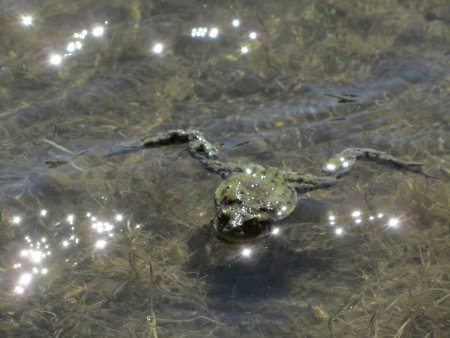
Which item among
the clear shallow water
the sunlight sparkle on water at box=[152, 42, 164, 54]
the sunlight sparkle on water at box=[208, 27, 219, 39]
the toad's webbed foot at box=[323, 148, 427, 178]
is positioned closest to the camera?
the clear shallow water

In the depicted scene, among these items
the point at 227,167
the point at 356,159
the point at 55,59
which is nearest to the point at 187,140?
the point at 227,167

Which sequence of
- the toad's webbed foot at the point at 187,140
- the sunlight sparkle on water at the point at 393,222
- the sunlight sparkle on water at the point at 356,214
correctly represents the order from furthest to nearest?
1. the toad's webbed foot at the point at 187,140
2. the sunlight sparkle on water at the point at 356,214
3. the sunlight sparkle on water at the point at 393,222

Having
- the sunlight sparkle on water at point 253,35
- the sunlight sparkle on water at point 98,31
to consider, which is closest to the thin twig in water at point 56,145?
the sunlight sparkle on water at point 98,31

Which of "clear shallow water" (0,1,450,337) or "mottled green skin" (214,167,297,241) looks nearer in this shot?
"clear shallow water" (0,1,450,337)

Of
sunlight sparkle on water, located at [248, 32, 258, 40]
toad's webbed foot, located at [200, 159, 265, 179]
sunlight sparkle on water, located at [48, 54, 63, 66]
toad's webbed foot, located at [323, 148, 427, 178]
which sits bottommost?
toad's webbed foot, located at [323, 148, 427, 178]

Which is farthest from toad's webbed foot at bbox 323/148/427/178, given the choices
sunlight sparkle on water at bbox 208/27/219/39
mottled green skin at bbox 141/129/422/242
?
sunlight sparkle on water at bbox 208/27/219/39

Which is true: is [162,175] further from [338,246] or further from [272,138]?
[338,246]

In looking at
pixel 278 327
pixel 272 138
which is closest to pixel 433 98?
pixel 272 138

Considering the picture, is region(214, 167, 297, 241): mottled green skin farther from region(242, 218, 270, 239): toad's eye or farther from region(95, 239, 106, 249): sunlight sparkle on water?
region(95, 239, 106, 249): sunlight sparkle on water

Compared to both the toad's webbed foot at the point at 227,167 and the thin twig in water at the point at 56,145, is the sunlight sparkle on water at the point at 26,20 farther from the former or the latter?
the toad's webbed foot at the point at 227,167
